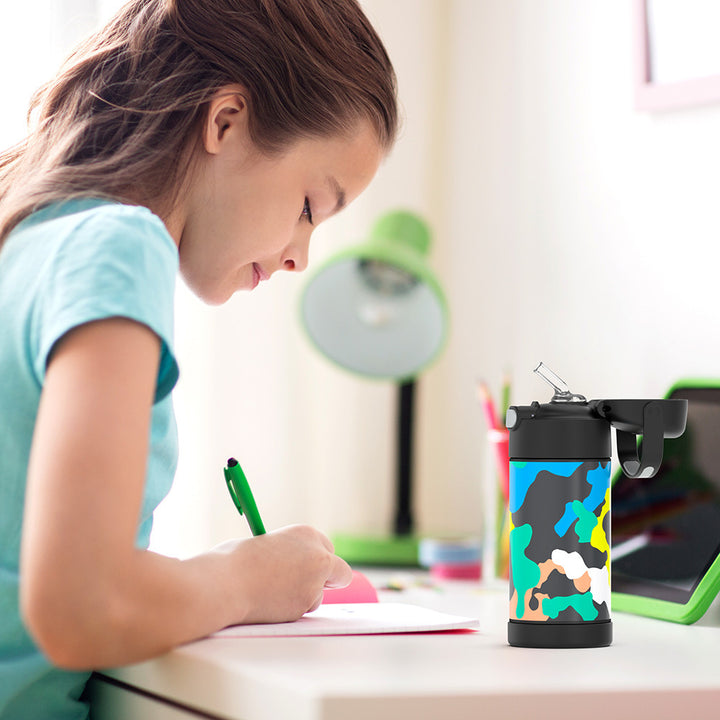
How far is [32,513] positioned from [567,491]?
1.10 ft

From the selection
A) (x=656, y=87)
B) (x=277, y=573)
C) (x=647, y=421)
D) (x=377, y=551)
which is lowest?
(x=377, y=551)

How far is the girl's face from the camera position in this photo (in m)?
0.79

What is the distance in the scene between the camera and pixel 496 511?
1215 millimetres

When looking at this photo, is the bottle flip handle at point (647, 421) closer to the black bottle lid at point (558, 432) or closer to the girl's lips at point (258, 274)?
the black bottle lid at point (558, 432)

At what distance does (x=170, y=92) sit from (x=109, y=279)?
243mm

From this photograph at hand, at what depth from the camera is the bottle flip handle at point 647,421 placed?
0.67 metres

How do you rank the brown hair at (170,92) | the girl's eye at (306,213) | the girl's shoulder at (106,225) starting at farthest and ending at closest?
the girl's eye at (306,213) < the brown hair at (170,92) < the girl's shoulder at (106,225)

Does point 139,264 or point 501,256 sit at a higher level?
point 501,256

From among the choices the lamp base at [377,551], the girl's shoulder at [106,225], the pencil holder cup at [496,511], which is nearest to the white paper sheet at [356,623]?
the girl's shoulder at [106,225]

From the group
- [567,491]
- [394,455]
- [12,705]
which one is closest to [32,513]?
[12,705]

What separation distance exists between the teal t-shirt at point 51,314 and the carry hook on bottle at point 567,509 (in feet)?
0.79

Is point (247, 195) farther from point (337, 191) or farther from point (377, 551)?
point (377, 551)

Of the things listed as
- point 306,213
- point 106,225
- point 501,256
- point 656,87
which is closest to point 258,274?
point 306,213

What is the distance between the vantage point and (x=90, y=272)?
1.92 feet
